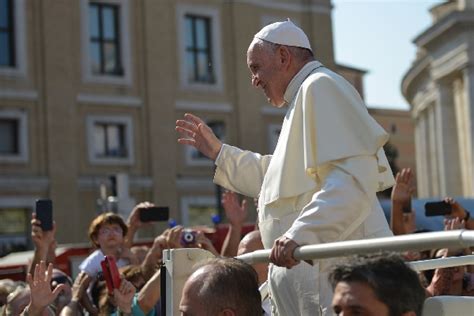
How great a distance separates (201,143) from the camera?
17.1ft

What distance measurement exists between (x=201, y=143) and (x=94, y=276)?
2.47 m

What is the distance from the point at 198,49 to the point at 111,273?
30.0 meters

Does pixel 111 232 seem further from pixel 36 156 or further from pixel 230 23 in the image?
pixel 230 23

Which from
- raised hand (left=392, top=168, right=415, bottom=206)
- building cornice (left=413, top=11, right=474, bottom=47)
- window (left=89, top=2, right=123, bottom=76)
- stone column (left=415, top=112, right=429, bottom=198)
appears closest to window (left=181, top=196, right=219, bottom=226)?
window (left=89, top=2, right=123, bottom=76)

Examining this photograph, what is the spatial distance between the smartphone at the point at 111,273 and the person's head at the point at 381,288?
2.91 meters

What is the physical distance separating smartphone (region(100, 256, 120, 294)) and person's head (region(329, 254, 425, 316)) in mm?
2911

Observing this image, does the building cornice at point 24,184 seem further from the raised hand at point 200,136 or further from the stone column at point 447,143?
the raised hand at point 200,136

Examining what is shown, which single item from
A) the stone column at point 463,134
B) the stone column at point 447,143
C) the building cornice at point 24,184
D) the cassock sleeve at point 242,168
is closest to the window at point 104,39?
the building cornice at point 24,184

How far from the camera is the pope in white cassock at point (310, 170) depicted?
4.12 m

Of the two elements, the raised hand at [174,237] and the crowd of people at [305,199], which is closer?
the crowd of people at [305,199]

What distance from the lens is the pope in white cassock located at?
162 inches

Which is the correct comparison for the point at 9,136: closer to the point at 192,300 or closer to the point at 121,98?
the point at 121,98

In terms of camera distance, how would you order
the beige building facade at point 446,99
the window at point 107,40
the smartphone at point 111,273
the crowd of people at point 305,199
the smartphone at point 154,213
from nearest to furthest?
the crowd of people at point 305,199
the smartphone at point 111,273
the smartphone at point 154,213
the window at point 107,40
the beige building facade at point 446,99

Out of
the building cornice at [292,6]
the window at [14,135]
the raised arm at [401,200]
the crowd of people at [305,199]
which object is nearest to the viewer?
the crowd of people at [305,199]
